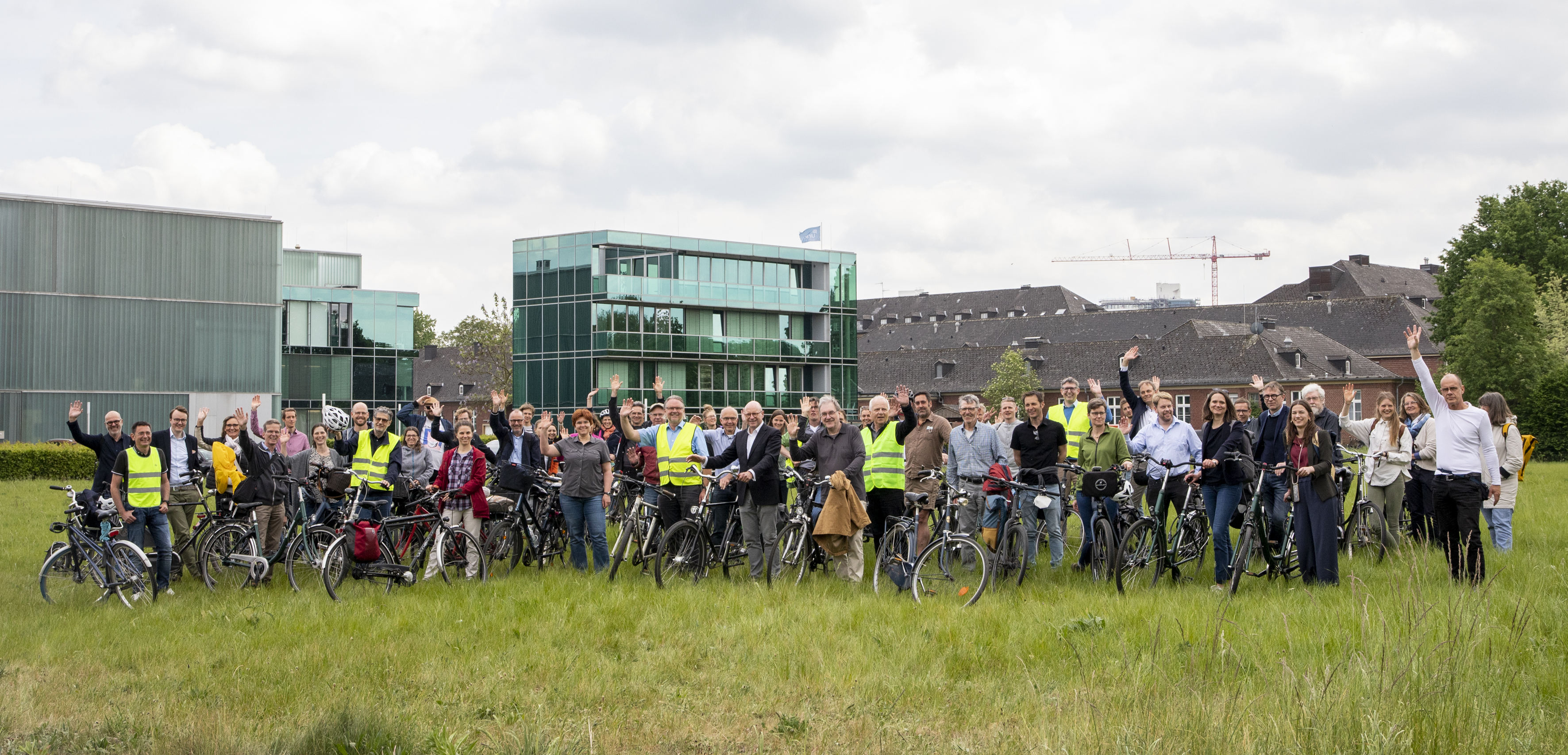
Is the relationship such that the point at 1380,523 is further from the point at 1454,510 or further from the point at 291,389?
the point at 291,389

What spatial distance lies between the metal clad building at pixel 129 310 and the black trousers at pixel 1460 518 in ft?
132

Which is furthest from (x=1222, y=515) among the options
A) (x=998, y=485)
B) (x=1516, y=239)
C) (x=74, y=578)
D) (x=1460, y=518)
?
(x=1516, y=239)

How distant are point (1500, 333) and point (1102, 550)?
170ft

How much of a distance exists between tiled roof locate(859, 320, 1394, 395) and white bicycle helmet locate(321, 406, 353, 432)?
63.4 metres

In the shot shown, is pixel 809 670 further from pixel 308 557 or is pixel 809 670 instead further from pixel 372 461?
pixel 372 461

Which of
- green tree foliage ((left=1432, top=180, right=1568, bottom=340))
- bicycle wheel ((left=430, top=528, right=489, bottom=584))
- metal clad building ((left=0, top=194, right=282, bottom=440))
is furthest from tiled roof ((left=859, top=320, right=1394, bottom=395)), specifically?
bicycle wheel ((left=430, top=528, right=489, bottom=584))

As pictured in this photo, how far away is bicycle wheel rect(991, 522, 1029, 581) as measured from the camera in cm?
1085

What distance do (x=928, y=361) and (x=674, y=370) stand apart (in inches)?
1256

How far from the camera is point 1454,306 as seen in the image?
5931 cm

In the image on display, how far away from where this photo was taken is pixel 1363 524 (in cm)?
1339

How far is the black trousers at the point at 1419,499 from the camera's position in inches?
532

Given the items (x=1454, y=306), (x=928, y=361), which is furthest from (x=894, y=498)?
(x=928, y=361)

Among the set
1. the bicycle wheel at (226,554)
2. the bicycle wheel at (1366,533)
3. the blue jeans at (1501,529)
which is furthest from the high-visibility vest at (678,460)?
the blue jeans at (1501,529)

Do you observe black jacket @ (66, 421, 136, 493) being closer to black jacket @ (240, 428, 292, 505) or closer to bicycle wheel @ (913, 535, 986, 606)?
black jacket @ (240, 428, 292, 505)
